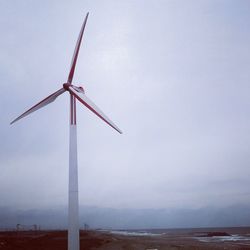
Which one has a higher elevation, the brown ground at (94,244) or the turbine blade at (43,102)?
the turbine blade at (43,102)

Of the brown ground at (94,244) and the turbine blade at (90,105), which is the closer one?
the turbine blade at (90,105)

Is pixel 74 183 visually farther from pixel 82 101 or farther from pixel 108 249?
pixel 108 249

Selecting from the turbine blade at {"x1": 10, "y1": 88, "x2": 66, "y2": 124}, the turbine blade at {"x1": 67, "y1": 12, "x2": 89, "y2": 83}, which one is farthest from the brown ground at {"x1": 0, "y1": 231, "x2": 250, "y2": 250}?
the turbine blade at {"x1": 67, "y1": 12, "x2": 89, "y2": 83}

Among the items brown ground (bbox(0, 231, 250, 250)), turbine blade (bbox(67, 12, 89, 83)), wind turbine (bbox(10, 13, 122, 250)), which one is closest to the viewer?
wind turbine (bbox(10, 13, 122, 250))

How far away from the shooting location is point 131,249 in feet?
162

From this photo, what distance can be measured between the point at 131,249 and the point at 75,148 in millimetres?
31511

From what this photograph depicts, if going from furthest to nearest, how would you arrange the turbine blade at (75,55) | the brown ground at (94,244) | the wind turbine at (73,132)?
the brown ground at (94,244)
the turbine blade at (75,55)
the wind turbine at (73,132)

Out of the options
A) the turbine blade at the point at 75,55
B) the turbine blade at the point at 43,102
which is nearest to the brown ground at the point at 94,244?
the turbine blade at the point at 43,102

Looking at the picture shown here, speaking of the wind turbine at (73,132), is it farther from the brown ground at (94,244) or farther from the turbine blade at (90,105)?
the brown ground at (94,244)

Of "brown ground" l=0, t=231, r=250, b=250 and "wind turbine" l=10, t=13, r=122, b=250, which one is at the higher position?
"wind turbine" l=10, t=13, r=122, b=250

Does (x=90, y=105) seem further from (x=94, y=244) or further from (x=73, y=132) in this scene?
(x=94, y=244)

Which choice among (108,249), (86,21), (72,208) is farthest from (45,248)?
(86,21)

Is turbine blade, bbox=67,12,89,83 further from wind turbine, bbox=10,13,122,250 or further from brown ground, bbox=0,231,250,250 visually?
brown ground, bbox=0,231,250,250

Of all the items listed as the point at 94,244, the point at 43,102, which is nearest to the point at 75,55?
the point at 43,102
